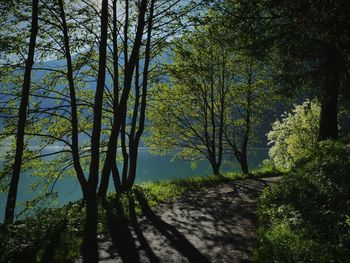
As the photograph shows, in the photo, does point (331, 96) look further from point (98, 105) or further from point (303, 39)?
point (98, 105)

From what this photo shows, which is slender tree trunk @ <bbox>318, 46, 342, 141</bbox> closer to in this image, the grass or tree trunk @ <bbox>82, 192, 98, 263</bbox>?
the grass

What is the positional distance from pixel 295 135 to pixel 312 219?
4449 centimetres

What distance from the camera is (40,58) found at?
1589 cm

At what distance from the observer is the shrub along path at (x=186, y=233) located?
766 cm

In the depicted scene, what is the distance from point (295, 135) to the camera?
4934 cm

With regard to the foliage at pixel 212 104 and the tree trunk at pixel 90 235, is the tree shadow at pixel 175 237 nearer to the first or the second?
the tree trunk at pixel 90 235

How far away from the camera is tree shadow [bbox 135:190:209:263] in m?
7.58

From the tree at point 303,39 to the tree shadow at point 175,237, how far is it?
681cm

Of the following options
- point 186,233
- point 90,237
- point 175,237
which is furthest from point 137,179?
point 175,237

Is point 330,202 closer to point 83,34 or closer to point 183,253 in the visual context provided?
point 183,253

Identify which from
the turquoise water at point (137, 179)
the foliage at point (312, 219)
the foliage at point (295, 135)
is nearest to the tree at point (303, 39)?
the foliage at point (312, 219)

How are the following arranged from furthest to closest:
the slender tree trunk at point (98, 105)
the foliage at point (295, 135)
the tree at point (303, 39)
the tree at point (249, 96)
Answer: the foliage at point (295, 135)
the tree at point (249, 96)
the slender tree trunk at point (98, 105)
the tree at point (303, 39)

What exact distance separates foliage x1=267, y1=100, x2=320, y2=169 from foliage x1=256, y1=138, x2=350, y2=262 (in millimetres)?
36310

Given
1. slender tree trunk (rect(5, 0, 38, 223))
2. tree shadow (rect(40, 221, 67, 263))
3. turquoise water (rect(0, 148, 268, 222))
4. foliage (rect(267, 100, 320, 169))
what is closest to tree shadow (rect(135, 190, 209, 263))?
tree shadow (rect(40, 221, 67, 263))
